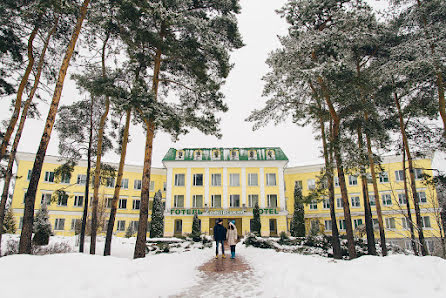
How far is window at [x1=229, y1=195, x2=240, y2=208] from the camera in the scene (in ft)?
106

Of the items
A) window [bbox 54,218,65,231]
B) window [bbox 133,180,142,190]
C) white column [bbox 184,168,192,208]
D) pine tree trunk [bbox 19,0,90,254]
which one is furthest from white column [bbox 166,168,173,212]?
pine tree trunk [bbox 19,0,90,254]

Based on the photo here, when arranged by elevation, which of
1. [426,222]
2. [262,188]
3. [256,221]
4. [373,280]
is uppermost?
[262,188]

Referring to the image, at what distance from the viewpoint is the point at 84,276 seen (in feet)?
16.7

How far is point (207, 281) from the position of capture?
7.15 meters

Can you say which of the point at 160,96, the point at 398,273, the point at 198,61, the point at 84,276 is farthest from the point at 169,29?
the point at 398,273

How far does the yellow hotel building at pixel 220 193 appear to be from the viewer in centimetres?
3062

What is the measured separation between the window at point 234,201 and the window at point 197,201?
3.61m

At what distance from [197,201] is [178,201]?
92.3 inches

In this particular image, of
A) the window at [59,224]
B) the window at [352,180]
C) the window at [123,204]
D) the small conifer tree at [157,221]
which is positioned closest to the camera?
the small conifer tree at [157,221]

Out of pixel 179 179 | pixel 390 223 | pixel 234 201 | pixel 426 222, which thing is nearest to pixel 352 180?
pixel 390 223

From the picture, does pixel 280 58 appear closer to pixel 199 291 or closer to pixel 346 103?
pixel 346 103

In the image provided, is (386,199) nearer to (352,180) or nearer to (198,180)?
(352,180)

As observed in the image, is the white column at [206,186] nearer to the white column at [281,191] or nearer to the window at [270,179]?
the window at [270,179]

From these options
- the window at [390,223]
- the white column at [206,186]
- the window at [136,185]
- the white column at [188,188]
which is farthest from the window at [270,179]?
the window at [136,185]
